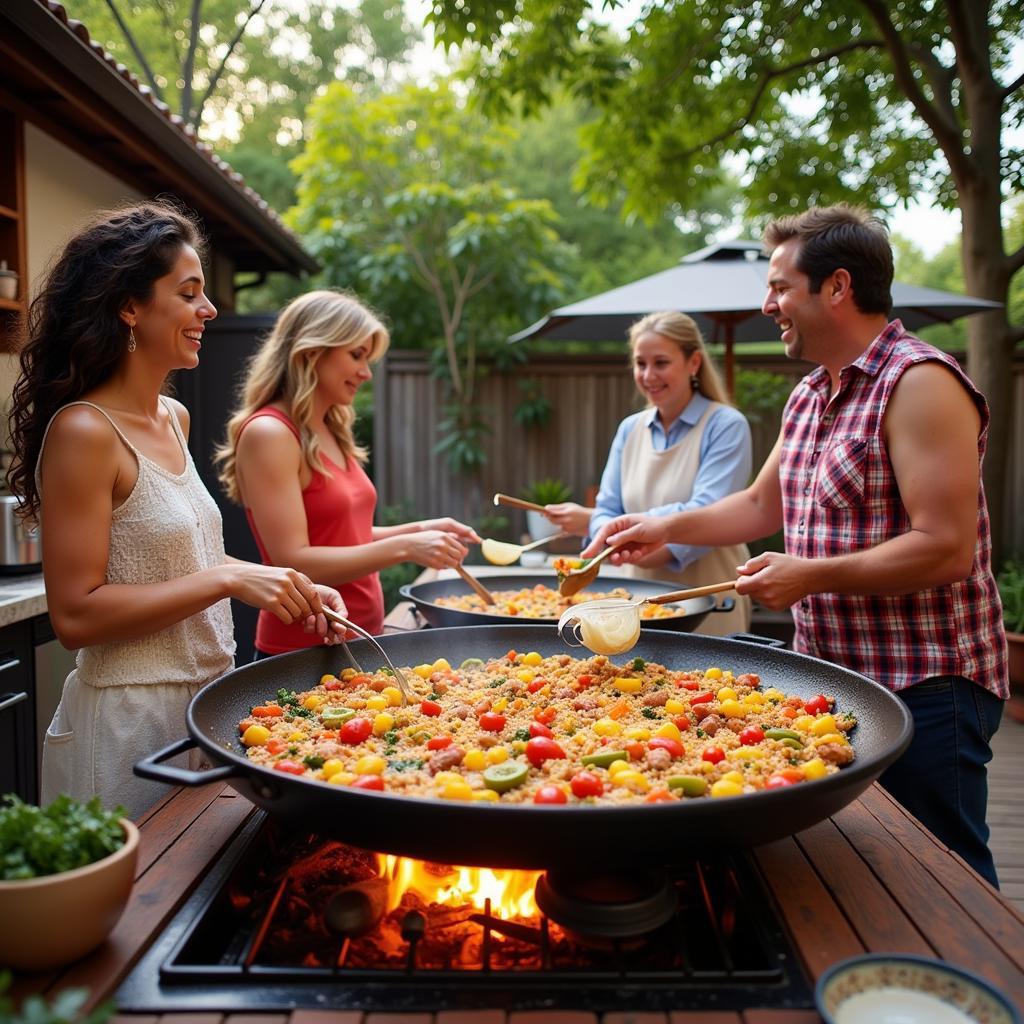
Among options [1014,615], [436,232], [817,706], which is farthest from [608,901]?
[436,232]

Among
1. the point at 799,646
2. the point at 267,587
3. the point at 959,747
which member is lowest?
the point at 959,747

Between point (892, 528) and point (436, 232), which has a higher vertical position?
point (436, 232)

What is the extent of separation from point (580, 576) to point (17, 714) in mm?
2110

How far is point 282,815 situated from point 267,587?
0.61 meters

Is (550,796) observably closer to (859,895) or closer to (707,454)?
(859,895)

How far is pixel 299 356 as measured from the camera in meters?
2.88

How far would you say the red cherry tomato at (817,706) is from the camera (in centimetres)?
192

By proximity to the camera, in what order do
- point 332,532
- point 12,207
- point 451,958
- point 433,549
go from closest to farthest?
point 451,958
point 433,549
point 332,532
point 12,207

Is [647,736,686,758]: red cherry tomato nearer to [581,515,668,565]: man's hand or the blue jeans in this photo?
the blue jeans

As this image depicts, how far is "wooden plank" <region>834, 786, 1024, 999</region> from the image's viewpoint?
4.02ft

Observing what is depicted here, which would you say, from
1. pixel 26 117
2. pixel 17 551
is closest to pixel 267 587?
pixel 17 551

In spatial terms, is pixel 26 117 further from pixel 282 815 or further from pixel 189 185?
pixel 282 815

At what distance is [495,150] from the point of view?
10938mm

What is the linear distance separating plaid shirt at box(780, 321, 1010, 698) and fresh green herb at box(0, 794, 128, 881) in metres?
1.77
